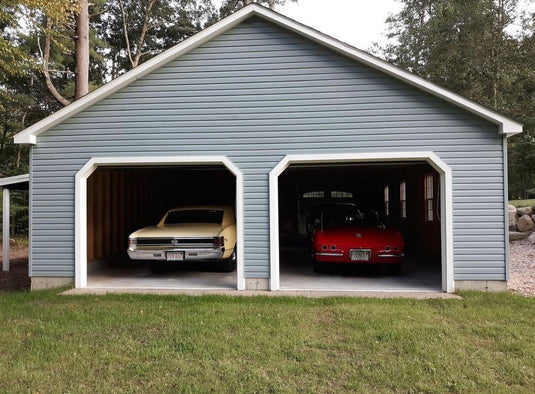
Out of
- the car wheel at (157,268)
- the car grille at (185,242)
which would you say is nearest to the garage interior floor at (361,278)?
the car grille at (185,242)

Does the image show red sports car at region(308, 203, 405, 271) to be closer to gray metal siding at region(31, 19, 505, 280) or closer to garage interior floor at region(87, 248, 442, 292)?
garage interior floor at region(87, 248, 442, 292)

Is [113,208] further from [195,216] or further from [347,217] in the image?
[347,217]

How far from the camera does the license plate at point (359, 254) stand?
311 inches

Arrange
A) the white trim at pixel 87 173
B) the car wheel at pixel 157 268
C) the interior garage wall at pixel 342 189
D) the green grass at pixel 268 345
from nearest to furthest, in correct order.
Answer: the green grass at pixel 268 345 → the white trim at pixel 87 173 → the car wheel at pixel 157 268 → the interior garage wall at pixel 342 189

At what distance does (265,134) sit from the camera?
7352 millimetres

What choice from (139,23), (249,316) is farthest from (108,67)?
(249,316)

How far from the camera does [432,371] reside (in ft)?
13.0

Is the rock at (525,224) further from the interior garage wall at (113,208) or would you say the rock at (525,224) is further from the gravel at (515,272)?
the interior garage wall at (113,208)

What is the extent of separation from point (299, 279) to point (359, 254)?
1326mm

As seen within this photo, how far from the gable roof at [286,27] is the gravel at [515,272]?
3128 millimetres

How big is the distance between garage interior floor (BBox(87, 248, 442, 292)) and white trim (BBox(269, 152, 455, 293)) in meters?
0.40

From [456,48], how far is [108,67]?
19596 mm

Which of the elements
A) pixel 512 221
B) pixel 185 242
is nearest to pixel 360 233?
pixel 185 242

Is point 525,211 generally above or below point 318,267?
above
